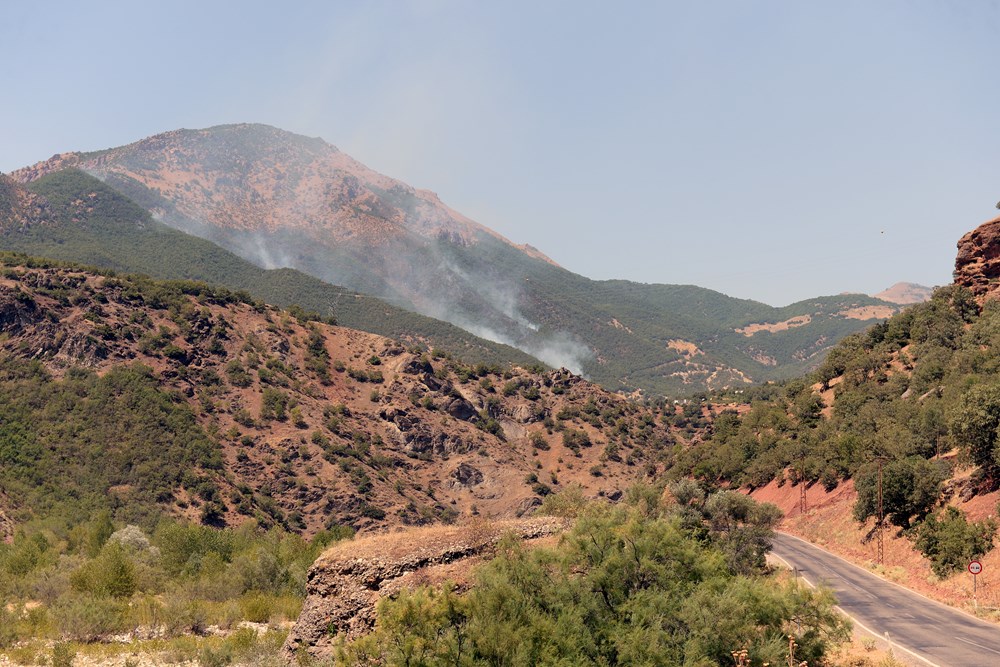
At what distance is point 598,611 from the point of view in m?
21.7

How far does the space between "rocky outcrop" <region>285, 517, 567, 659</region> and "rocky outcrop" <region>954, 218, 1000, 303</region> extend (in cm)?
6864

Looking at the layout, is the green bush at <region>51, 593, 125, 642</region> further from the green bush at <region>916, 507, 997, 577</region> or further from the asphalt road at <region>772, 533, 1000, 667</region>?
the green bush at <region>916, 507, 997, 577</region>

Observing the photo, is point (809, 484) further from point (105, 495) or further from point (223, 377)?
point (223, 377)

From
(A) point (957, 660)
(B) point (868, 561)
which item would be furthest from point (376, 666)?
(B) point (868, 561)

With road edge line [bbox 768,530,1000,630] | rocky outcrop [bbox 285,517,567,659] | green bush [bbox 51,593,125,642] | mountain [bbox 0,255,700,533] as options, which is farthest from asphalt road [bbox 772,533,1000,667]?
mountain [bbox 0,255,700,533]

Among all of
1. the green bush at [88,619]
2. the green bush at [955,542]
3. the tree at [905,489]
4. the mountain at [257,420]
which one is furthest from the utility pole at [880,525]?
the mountain at [257,420]

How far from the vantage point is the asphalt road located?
25.0 meters

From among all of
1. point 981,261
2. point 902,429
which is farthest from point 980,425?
point 981,261

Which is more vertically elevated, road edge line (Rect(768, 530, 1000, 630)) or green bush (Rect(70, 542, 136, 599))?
road edge line (Rect(768, 530, 1000, 630))

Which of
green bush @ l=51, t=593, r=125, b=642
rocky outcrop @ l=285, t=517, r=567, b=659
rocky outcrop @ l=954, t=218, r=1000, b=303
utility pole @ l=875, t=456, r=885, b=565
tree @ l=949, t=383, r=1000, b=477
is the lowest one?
green bush @ l=51, t=593, r=125, b=642

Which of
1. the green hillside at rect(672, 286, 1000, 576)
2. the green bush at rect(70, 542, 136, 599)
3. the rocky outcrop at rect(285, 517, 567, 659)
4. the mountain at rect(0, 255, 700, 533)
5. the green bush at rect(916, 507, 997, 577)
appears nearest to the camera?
the rocky outcrop at rect(285, 517, 567, 659)

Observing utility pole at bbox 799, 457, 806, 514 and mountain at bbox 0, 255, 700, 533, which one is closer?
utility pole at bbox 799, 457, 806, 514

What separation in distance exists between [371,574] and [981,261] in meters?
74.5

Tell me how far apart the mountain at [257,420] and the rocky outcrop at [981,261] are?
133ft
